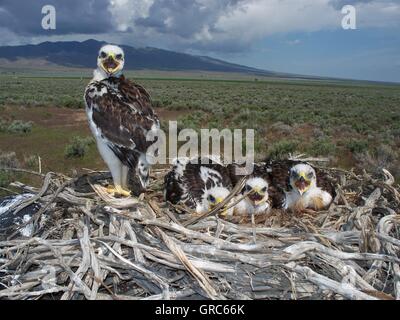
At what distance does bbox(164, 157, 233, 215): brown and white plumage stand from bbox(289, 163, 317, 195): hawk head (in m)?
0.82

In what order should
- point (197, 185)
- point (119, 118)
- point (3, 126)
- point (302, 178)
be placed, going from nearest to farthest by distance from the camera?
1. point (119, 118)
2. point (302, 178)
3. point (197, 185)
4. point (3, 126)

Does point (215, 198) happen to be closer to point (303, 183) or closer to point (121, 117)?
point (303, 183)

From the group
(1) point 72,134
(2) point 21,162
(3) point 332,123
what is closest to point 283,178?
(2) point 21,162

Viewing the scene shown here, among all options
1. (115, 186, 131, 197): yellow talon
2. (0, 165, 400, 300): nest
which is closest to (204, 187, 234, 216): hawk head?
(0, 165, 400, 300): nest

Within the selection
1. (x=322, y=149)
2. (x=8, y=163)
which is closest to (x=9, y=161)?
(x=8, y=163)

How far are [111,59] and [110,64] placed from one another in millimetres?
58

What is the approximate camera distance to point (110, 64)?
5.09m

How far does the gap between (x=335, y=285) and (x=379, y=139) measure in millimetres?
19510

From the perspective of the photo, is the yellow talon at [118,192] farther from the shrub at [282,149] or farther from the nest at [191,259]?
the shrub at [282,149]

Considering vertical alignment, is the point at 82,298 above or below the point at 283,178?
below

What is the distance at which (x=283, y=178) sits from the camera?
19.5 feet

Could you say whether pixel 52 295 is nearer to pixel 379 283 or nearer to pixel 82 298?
pixel 82 298

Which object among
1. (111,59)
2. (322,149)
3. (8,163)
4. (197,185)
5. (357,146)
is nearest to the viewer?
(111,59)

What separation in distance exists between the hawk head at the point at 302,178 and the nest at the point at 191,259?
82cm
